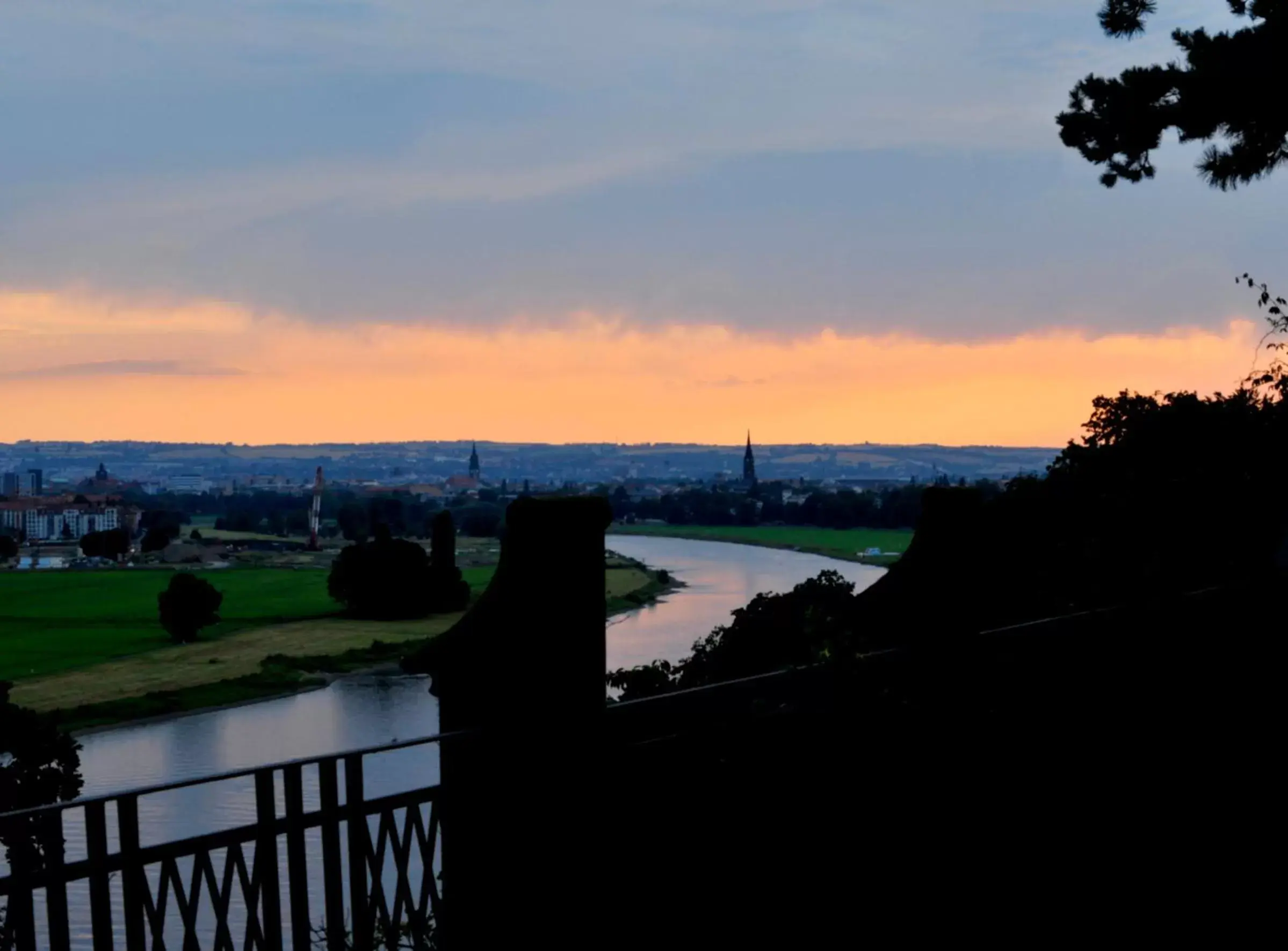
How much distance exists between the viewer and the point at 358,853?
4.08 metres

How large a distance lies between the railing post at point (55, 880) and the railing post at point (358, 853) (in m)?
0.66

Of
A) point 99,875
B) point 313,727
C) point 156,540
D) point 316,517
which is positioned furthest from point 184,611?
point 316,517

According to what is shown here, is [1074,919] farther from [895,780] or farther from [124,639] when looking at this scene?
[124,639]

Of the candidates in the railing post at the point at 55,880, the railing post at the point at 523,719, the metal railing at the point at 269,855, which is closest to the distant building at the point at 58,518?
the metal railing at the point at 269,855

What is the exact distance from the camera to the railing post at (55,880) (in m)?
3.27

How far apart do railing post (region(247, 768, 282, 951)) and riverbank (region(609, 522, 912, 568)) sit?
71.5m

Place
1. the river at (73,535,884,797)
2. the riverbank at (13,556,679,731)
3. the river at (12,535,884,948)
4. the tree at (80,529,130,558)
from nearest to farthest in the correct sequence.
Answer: the river at (12,535,884,948)
the river at (73,535,884,797)
the riverbank at (13,556,679,731)
the tree at (80,529,130,558)

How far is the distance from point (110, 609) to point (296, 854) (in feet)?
242

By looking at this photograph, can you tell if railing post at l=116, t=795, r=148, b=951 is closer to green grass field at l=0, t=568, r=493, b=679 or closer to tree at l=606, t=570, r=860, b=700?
tree at l=606, t=570, r=860, b=700

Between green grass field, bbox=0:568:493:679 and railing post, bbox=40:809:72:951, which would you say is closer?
railing post, bbox=40:809:72:951

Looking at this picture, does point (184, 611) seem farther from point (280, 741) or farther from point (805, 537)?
point (805, 537)

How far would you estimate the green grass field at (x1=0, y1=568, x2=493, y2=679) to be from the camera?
57344 millimetres

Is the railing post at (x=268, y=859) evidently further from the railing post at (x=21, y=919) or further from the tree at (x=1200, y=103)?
the tree at (x=1200, y=103)

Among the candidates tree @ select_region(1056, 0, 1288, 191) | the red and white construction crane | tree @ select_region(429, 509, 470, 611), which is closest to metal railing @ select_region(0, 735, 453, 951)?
tree @ select_region(1056, 0, 1288, 191)
